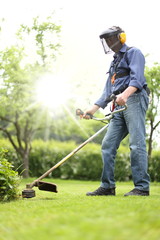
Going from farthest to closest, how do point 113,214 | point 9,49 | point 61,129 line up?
point 61,129 < point 9,49 < point 113,214

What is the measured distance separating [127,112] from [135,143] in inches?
14.0

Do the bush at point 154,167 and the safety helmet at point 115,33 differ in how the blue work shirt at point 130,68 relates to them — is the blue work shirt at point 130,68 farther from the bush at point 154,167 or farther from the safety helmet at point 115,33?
→ the bush at point 154,167

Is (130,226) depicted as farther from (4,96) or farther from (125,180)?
(125,180)

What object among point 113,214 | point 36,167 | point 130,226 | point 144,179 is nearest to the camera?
point 130,226

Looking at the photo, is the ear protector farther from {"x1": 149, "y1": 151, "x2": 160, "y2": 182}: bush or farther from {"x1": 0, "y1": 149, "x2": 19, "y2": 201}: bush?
{"x1": 149, "y1": 151, "x2": 160, "y2": 182}: bush

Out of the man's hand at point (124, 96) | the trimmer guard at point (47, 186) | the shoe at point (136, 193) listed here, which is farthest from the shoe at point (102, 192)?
the man's hand at point (124, 96)

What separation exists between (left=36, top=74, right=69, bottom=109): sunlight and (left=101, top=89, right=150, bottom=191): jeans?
605 cm

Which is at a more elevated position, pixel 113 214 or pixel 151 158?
pixel 113 214

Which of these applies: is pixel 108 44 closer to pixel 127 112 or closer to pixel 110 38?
pixel 110 38

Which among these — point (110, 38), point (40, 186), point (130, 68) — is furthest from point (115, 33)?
point (40, 186)

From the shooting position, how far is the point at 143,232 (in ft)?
5.25

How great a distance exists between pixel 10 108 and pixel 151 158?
4.55 metres

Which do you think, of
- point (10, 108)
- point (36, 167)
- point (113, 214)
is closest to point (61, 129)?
point (36, 167)

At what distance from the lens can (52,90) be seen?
1027 cm
